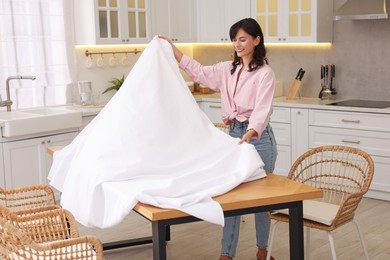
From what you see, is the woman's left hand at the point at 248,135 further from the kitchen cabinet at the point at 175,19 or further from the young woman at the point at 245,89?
the kitchen cabinet at the point at 175,19

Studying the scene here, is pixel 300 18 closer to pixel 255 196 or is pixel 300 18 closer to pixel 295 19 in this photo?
pixel 295 19

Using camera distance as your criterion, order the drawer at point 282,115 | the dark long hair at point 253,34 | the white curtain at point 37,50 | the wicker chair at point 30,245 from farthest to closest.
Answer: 1. the drawer at point 282,115
2. the white curtain at point 37,50
3. the dark long hair at point 253,34
4. the wicker chair at point 30,245

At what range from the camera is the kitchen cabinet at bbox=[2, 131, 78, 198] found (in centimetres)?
489

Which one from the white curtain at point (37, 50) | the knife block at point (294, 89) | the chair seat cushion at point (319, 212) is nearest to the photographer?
the chair seat cushion at point (319, 212)

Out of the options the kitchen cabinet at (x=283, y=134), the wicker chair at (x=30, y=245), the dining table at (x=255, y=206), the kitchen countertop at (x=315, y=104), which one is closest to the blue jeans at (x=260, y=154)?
the dining table at (x=255, y=206)

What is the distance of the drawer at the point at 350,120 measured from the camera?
17.1ft

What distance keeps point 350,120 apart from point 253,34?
214cm

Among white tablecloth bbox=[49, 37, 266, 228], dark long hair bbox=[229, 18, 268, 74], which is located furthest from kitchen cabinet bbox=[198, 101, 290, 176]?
white tablecloth bbox=[49, 37, 266, 228]

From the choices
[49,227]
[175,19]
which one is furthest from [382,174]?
[49,227]

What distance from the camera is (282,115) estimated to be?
5.83 m

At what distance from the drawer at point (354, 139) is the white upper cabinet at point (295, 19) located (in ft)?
2.85

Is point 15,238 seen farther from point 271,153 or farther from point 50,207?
point 271,153

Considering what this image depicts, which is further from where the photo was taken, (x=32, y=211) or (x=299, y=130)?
(x=299, y=130)

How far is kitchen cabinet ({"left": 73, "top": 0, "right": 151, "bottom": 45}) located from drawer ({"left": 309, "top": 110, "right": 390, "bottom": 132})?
1832mm
